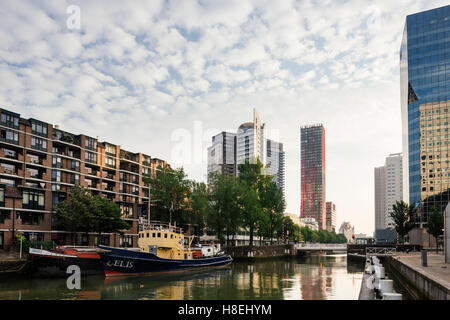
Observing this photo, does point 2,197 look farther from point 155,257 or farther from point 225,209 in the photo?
point 225,209

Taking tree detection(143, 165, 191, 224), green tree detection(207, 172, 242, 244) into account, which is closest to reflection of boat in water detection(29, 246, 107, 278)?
green tree detection(207, 172, 242, 244)

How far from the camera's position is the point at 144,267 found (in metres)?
46.7

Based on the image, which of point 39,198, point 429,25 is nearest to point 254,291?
point 39,198

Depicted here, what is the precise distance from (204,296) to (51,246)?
35.6m

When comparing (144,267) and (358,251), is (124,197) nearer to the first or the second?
(144,267)

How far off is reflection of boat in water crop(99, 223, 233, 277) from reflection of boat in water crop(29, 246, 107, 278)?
7.25ft

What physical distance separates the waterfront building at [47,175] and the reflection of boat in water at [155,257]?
316cm

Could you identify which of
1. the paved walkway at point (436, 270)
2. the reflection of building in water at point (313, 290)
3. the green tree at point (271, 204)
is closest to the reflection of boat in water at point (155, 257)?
the reflection of building in water at point (313, 290)

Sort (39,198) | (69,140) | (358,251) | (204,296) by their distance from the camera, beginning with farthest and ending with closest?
(358,251) < (69,140) < (39,198) < (204,296)

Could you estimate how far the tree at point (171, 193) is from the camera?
274 feet

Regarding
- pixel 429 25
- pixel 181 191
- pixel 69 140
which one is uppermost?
pixel 429 25

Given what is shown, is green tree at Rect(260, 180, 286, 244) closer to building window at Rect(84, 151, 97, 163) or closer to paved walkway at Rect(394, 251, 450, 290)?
building window at Rect(84, 151, 97, 163)

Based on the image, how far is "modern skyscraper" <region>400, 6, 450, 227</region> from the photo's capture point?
125 metres

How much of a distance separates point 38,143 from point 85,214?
50.4 feet
